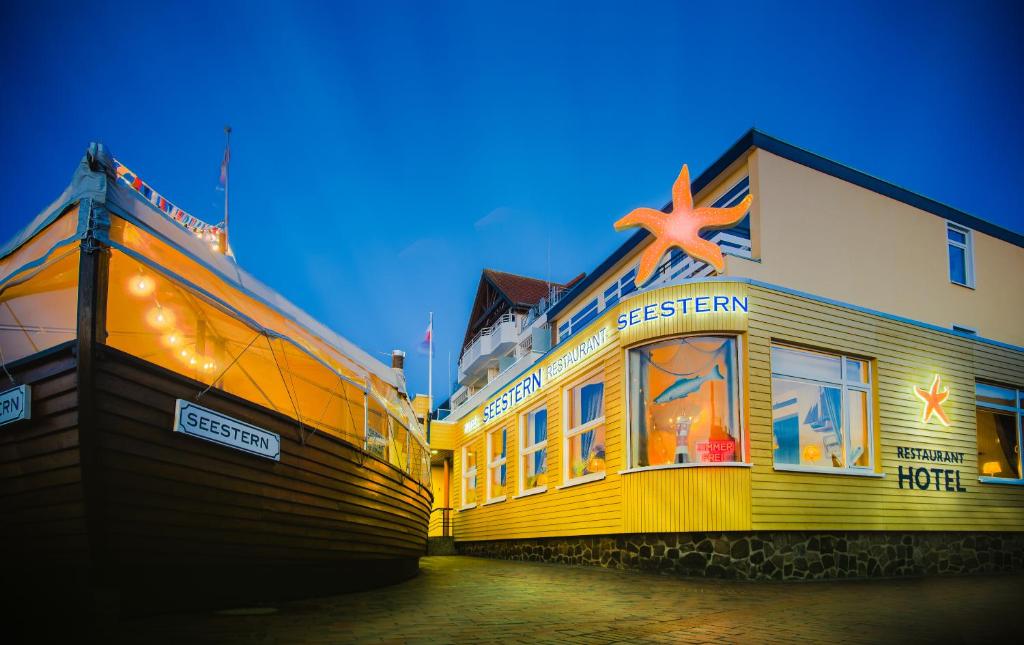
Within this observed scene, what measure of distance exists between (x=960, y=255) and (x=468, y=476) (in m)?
14.3

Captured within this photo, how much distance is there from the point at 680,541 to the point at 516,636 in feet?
19.7

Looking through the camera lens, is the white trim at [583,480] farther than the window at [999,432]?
No

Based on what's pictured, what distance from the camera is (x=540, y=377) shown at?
1670cm

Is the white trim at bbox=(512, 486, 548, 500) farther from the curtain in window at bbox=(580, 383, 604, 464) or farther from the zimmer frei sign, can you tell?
the zimmer frei sign

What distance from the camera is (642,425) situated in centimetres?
Result: 1223

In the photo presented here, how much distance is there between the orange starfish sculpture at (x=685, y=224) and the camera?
40.8 ft

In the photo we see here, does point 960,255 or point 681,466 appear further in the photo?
point 960,255

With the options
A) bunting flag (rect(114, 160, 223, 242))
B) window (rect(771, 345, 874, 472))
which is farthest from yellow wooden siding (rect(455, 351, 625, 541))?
bunting flag (rect(114, 160, 223, 242))

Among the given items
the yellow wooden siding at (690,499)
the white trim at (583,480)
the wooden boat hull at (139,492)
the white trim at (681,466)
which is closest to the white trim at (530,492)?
the white trim at (583,480)

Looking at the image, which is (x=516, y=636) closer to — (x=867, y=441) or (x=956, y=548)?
(x=867, y=441)

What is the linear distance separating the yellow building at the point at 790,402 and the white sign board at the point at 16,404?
846 centimetres

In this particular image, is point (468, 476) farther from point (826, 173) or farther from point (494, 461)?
point (826, 173)

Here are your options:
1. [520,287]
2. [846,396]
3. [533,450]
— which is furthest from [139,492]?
→ [520,287]

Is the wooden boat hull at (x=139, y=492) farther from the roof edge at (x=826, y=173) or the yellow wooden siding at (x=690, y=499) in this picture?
the roof edge at (x=826, y=173)
